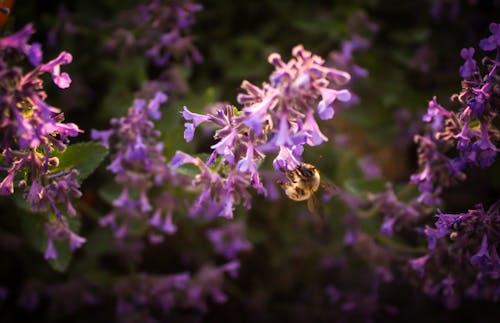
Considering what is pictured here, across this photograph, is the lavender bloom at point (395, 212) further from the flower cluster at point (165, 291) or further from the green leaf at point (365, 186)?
the flower cluster at point (165, 291)

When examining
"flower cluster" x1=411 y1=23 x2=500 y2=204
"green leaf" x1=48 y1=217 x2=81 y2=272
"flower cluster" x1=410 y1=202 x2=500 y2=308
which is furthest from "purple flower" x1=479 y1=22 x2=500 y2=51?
"green leaf" x1=48 y1=217 x2=81 y2=272

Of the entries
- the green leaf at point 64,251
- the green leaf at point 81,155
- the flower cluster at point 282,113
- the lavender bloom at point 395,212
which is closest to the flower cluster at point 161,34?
the green leaf at point 81,155

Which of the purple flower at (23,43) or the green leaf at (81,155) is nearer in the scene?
the purple flower at (23,43)

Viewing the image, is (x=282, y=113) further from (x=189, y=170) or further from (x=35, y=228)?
(x=35, y=228)

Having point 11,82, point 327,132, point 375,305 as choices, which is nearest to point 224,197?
point 11,82

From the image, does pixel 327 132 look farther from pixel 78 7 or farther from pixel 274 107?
pixel 274 107

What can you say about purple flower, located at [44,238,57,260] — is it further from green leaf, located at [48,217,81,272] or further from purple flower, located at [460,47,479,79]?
purple flower, located at [460,47,479,79]

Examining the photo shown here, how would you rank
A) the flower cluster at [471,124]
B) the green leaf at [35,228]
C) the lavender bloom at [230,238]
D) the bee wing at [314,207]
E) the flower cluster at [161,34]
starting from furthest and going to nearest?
1. the lavender bloom at [230,238]
2. the flower cluster at [161,34]
3. the green leaf at [35,228]
4. the bee wing at [314,207]
5. the flower cluster at [471,124]
